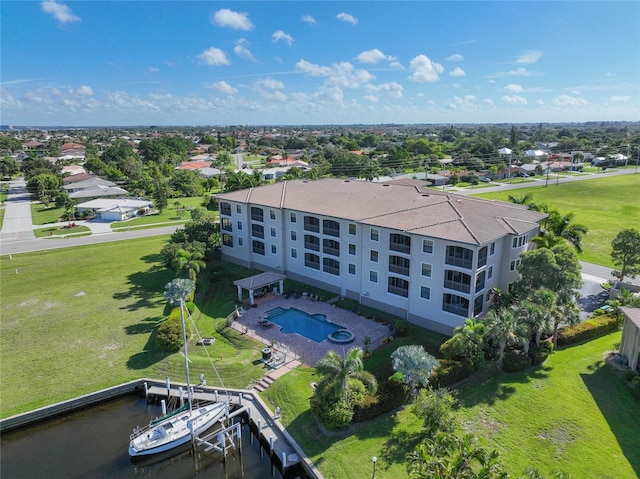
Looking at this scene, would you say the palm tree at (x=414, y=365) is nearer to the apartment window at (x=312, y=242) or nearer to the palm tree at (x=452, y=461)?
the palm tree at (x=452, y=461)

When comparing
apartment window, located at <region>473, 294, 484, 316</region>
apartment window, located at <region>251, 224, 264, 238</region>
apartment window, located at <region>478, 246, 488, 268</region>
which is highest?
apartment window, located at <region>478, 246, 488, 268</region>

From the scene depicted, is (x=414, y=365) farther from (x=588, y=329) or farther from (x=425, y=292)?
(x=588, y=329)

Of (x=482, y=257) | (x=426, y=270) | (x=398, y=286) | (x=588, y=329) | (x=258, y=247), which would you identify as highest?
(x=482, y=257)

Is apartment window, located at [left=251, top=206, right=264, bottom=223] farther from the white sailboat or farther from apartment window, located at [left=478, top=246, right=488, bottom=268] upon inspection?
apartment window, located at [left=478, top=246, right=488, bottom=268]

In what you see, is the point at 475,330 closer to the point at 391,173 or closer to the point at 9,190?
the point at 391,173

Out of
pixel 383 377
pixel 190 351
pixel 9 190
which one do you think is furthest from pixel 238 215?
pixel 9 190

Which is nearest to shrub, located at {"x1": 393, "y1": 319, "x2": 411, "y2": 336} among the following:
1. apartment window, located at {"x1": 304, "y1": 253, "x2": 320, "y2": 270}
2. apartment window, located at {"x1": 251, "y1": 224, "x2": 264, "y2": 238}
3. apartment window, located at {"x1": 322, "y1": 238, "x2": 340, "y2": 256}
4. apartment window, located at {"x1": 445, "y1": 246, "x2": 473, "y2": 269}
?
apartment window, located at {"x1": 445, "y1": 246, "x2": 473, "y2": 269}

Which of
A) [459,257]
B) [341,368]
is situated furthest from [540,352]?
[341,368]
